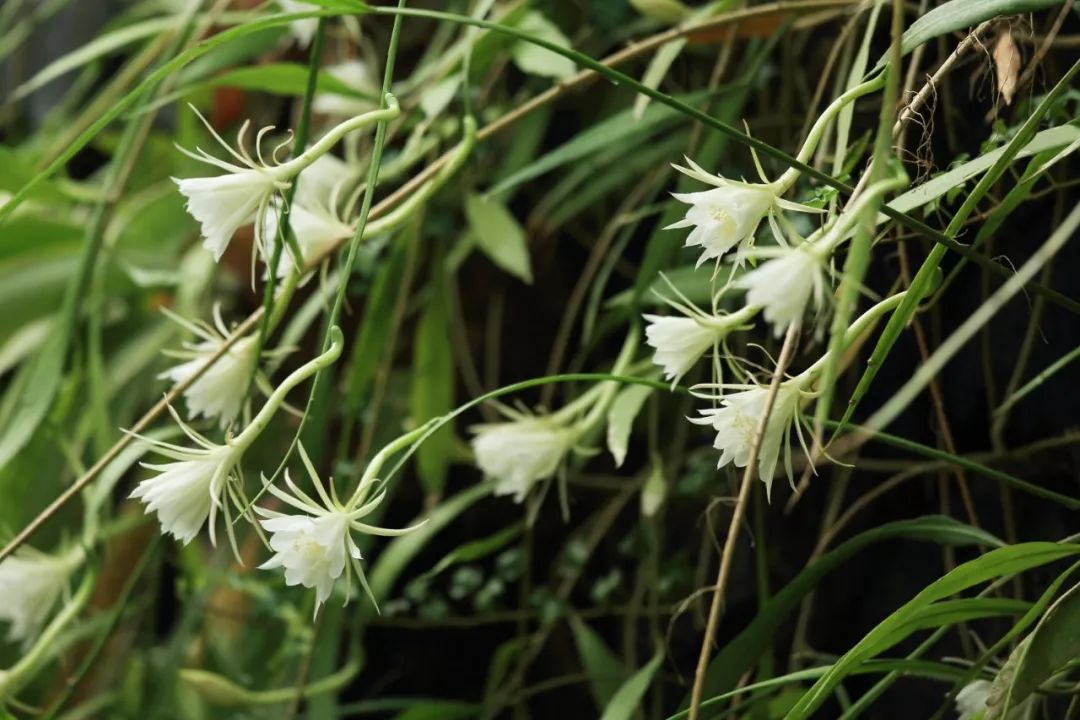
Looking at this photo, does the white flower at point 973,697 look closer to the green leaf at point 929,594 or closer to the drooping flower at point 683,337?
the green leaf at point 929,594

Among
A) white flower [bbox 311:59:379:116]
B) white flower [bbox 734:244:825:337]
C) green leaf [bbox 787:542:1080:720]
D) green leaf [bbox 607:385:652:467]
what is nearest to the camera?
white flower [bbox 734:244:825:337]

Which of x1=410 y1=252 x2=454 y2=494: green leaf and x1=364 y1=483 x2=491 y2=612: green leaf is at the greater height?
x1=410 y1=252 x2=454 y2=494: green leaf

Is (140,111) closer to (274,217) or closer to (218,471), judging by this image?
(274,217)

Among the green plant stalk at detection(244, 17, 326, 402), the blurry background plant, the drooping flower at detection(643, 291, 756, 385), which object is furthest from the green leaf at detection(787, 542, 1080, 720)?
the green plant stalk at detection(244, 17, 326, 402)

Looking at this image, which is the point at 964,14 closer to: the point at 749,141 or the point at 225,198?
the point at 749,141

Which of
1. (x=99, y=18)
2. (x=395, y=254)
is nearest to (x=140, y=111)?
(x=395, y=254)

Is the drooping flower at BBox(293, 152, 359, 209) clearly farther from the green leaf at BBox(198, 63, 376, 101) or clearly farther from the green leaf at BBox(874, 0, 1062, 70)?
the green leaf at BBox(874, 0, 1062, 70)

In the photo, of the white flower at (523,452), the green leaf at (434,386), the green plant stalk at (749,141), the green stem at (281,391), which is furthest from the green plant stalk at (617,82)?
the green leaf at (434,386)
